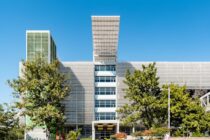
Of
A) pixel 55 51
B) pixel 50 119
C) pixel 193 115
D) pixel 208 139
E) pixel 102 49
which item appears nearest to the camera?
pixel 208 139

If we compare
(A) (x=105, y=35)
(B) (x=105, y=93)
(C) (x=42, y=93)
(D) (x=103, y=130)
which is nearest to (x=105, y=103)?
(B) (x=105, y=93)

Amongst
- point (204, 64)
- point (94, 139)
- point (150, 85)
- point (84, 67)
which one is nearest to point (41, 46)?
point (84, 67)

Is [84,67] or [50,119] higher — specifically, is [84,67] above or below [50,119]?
above

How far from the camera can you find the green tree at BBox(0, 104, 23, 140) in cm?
5157

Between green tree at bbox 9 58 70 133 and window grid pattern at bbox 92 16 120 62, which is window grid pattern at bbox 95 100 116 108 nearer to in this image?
window grid pattern at bbox 92 16 120 62

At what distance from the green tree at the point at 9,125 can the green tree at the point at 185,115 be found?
1879cm

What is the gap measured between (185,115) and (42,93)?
18613 millimetres

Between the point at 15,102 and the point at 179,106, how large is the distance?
20.5 metres

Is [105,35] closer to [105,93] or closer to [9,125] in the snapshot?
[105,93]

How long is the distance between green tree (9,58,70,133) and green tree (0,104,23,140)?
3.69 ft

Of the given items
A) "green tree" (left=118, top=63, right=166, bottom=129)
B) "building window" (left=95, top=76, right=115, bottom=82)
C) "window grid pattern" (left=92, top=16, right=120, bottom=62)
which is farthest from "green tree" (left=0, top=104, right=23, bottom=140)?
"building window" (left=95, top=76, right=115, bottom=82)

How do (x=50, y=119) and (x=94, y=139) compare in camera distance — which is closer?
(x=50, y=119)

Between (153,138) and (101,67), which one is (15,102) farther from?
(101,67)

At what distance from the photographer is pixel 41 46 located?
96125 millimetres
